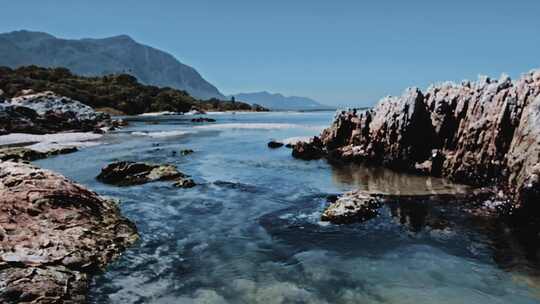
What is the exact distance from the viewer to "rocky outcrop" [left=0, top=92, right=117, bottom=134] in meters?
56.0

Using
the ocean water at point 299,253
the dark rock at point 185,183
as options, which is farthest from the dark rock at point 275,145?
the dark rock at point 185,183

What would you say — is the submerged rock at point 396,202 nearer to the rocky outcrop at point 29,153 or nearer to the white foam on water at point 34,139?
the rocky outcrop at point 29,153

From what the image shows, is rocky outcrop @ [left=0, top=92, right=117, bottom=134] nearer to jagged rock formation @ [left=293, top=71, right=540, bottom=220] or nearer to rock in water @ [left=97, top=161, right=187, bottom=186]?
rock in water @ [left=97, top=161, right=187, bottom=186]

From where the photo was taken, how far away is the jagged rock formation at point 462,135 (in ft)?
63.7

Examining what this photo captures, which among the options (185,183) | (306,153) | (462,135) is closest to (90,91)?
(306,153)

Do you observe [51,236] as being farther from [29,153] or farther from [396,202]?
[29,153]

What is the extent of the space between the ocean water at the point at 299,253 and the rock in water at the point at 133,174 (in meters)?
1.51

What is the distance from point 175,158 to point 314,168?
14091mm

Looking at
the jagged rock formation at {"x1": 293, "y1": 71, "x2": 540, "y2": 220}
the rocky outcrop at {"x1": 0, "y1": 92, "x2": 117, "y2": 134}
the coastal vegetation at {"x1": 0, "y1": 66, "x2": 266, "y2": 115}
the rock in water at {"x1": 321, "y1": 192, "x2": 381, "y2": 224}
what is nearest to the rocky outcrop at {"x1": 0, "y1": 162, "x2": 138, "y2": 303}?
the rock in water at {"x1": 321, "y1": 192, "x2": 381, "y2": 224}

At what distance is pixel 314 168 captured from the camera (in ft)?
109

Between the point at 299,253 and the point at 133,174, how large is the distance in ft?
55.3

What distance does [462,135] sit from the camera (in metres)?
27.3

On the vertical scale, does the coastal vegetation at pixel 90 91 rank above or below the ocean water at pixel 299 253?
above

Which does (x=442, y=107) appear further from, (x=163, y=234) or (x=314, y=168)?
(x=163, y=234)
